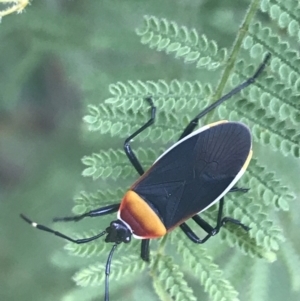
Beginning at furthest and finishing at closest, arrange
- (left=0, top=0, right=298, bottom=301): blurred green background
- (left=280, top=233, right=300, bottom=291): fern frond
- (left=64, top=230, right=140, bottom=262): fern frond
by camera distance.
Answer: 1. (left=0, top=0, right=298, bottom=301): blurred green background
2. (left=280, top=233, right=300, bottom=291): fern frond
3. (left=64, top=230, right=140, bottom=262): fern frond

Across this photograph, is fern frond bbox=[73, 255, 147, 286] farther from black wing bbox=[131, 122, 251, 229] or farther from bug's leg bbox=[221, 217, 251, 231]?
bug's leg bbox=[221, 217, 251, 231]

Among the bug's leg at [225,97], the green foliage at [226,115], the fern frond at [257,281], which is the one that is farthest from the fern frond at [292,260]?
the bug's leg at [225,97]

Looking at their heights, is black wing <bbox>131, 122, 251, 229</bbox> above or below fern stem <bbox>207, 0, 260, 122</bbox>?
below

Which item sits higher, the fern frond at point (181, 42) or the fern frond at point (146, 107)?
the fern frond at point (181, 42)

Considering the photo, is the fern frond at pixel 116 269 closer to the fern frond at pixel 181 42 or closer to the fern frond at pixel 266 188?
the fern frond at pixel 266 188

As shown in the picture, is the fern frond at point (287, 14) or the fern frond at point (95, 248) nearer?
the fern frond at point (287, 14)

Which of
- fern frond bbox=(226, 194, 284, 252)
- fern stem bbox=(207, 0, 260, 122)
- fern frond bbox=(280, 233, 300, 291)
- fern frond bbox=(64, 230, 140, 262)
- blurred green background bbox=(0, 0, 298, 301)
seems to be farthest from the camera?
blurred green background bbox=(0, 0, 298, 301)

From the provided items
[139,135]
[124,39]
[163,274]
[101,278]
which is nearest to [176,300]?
[163,274]

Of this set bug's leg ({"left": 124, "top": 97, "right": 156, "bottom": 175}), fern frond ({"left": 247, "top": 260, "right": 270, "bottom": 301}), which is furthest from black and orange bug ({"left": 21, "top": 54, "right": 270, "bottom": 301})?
fern frond ({"left": 247, "top": 260, "right": 270, "bottom": 301})

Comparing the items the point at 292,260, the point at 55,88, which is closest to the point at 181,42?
the point at 292,260
